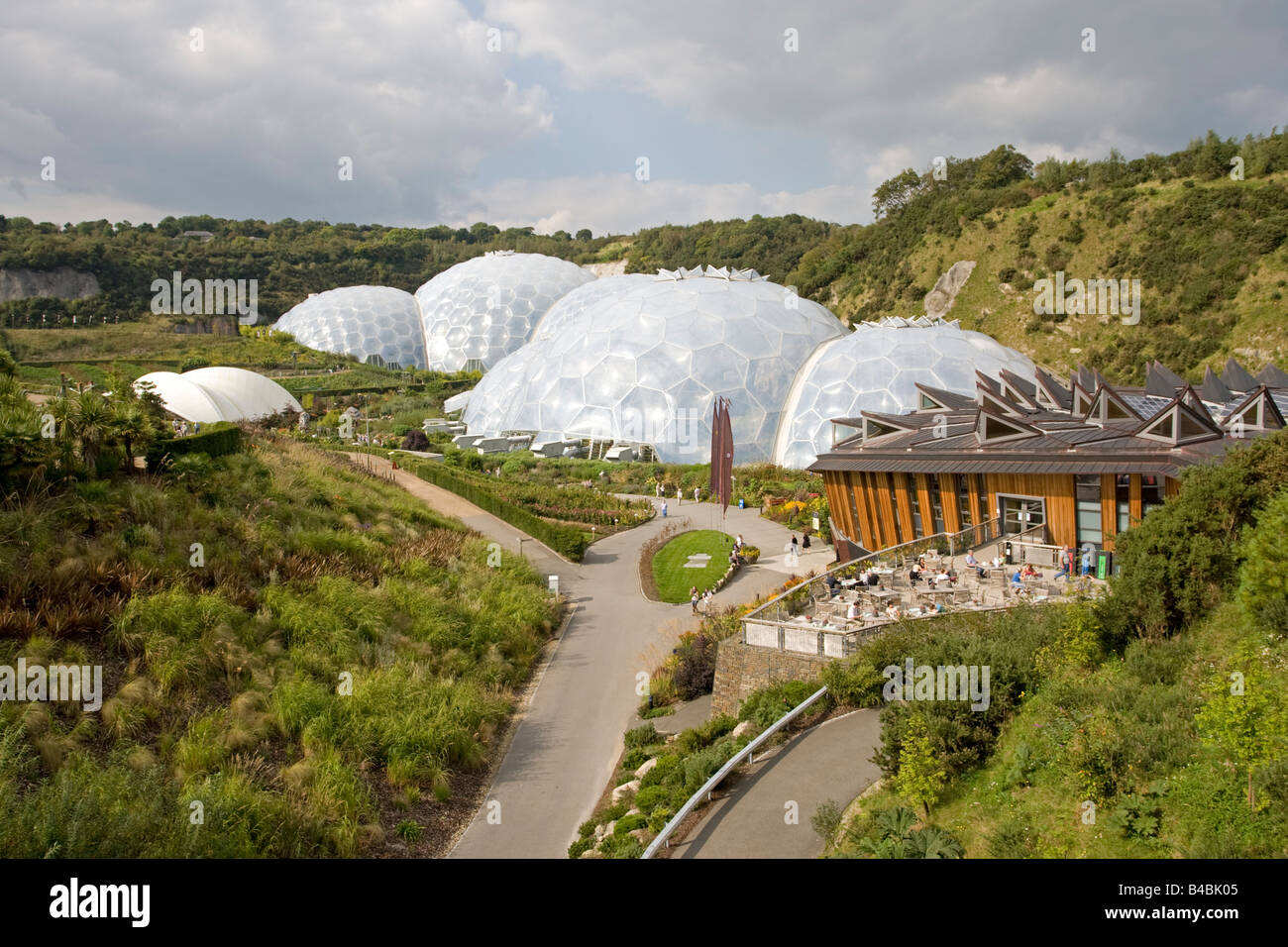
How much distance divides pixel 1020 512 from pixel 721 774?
1105 cm

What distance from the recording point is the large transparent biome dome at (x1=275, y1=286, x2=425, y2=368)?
66.4 m

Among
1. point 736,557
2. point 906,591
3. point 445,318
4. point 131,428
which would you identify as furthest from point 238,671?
point 445,318

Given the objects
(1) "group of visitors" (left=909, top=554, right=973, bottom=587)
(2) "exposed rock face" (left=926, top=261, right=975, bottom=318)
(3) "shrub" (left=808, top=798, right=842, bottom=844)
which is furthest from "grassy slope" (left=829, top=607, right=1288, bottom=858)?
(2) "exposed rock face" (left=926, top=261, right=975, bottom=318)

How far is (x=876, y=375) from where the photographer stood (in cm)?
3459

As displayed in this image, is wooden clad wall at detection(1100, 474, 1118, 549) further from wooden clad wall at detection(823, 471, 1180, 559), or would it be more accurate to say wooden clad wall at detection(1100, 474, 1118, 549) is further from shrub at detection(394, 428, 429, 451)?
shrub at detection(394, 428, 429, 451)

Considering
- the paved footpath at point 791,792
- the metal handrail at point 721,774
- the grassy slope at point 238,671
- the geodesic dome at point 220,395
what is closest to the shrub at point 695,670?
the grassy slope at point 238,671

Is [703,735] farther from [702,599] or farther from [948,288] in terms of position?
[948,288]

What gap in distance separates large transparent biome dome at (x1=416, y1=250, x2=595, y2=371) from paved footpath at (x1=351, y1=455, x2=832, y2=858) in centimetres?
3757

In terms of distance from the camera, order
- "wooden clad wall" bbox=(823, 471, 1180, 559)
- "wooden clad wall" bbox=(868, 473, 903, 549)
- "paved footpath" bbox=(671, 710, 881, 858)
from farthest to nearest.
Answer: "wooden clad wall" bbox=(868, 473, 903, 549)
"wooden clad wall" bbox=(823, 471, 1180, 559)
"paved footpath" bbox=(671, 710, 881, 858)

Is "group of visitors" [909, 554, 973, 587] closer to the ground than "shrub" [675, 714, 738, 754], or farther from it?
farther from it

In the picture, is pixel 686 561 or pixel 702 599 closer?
pixel 702 599

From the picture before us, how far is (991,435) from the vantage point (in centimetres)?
1894
